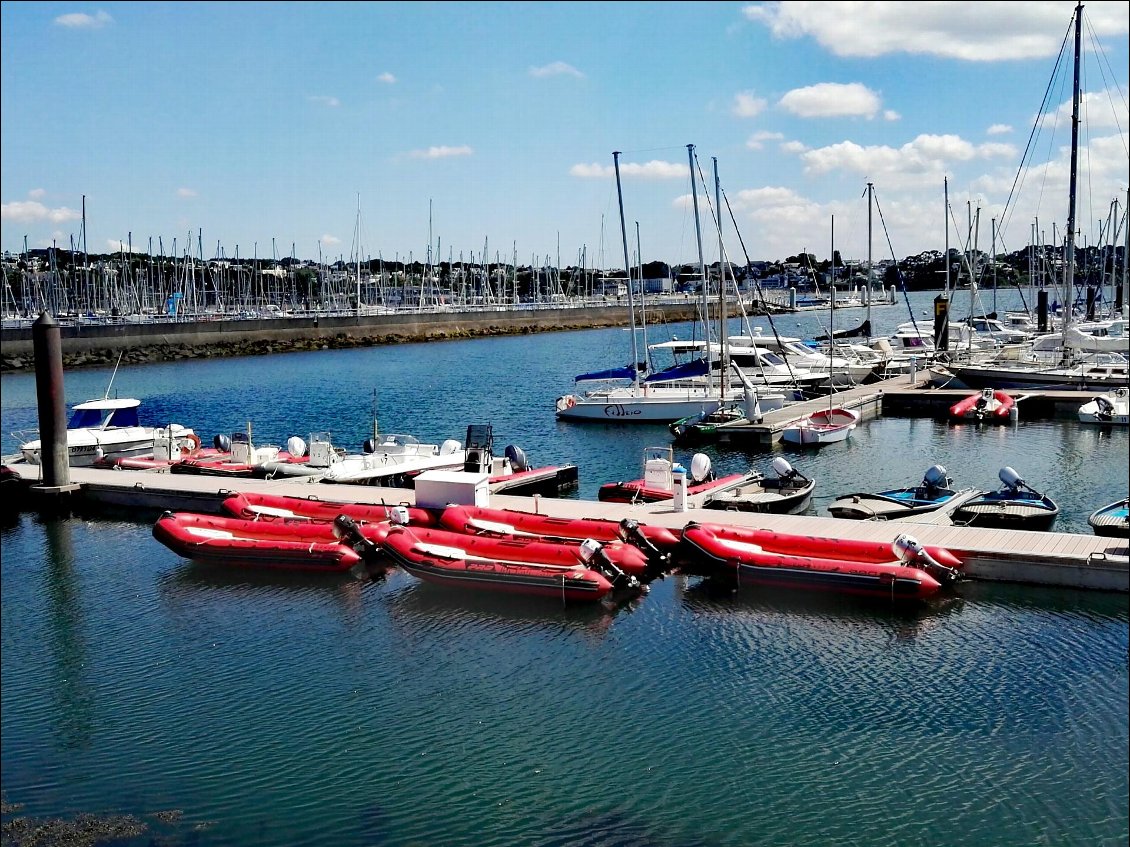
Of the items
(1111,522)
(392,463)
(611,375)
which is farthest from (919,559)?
(611,375)

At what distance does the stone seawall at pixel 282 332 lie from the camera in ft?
273

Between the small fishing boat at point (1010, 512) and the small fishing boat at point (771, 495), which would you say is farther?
the small fishing boat at point (771, 495)

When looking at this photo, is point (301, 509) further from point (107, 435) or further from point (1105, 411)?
point (1105, 411)

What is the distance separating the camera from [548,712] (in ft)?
53.8

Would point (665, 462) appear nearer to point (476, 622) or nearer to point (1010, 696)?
point (476, 622)

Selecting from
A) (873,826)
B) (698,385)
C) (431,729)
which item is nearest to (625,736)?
(431,729)

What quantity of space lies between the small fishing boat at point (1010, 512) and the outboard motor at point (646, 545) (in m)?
6.43

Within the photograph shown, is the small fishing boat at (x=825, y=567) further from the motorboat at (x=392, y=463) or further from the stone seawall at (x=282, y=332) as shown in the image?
the stone seawall at (x=282, y=332)

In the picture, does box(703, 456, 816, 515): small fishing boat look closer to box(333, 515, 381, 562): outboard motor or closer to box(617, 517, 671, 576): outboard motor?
box(617, 517, 671, 576): outboard motor

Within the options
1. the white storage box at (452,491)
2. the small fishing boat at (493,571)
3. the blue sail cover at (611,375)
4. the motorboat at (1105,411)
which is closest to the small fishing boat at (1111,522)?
Result: the small fishing boat at (493,571)

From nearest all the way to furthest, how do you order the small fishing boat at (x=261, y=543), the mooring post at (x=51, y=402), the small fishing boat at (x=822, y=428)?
the small fishing boat at (x=261, y=543) < the mooring post at (x=51, y=402) < the small fishing boat at (x=822, y=428)

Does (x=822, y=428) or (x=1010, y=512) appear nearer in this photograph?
(x=1010, y=512)

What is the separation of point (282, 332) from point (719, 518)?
284 feet

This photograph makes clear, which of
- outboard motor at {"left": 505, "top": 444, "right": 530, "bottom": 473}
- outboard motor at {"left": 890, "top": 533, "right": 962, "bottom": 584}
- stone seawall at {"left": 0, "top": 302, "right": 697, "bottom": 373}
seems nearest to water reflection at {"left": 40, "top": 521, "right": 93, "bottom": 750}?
outboard motor at {"left": 505, "top": 444, "right": 530, "bottom": 473}
